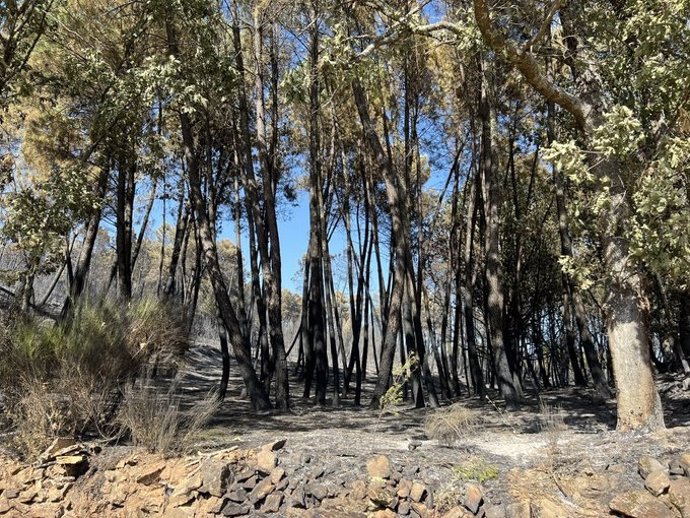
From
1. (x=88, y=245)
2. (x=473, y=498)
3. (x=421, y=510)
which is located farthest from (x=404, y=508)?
(x=88, y=245)

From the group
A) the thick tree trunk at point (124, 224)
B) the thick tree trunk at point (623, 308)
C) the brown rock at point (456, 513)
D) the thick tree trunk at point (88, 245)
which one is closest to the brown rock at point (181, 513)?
the brown rock at point (456, 513)

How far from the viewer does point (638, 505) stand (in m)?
3.88

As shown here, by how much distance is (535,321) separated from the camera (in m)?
17.1

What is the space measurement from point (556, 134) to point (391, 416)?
17.4 feet

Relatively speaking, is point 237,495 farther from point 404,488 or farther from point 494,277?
point 494,277

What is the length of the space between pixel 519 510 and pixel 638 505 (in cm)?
84

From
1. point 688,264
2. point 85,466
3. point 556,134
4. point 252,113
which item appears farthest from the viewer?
point 252,113

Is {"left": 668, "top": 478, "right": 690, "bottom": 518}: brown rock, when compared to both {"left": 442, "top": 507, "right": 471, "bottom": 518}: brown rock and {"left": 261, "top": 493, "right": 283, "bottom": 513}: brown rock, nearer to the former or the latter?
{"left": 442, "top": 507, "right": 471, "bottom": 518}: brown rock

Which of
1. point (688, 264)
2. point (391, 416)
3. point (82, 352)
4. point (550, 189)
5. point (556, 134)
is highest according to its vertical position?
point (550, 189)

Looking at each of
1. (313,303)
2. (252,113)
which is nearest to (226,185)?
(252,113)

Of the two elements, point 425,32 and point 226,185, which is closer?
point 425,32

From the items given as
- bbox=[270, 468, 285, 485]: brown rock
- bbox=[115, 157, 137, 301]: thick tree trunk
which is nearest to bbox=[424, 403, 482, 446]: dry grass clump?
bbox=[270, 468, 285, 485]: brown rock

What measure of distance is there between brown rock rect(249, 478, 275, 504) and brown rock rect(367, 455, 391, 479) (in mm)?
857

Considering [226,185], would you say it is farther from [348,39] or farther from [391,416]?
[348,39]
